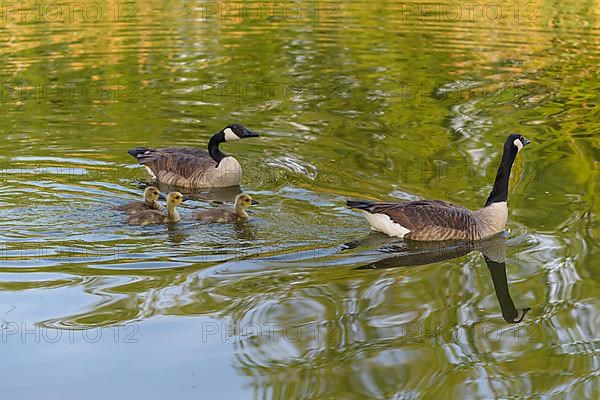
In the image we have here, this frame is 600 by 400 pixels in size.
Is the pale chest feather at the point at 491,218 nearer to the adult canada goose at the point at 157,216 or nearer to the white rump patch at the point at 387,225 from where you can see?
the white rump patch at the point at 387,225

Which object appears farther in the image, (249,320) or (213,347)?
(249,320)

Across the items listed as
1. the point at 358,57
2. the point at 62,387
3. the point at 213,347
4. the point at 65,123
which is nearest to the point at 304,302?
the point at 213,347

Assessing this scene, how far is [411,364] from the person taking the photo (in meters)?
8.02

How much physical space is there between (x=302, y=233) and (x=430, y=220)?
1405 millimetres

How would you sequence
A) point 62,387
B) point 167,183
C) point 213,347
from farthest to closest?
1. point 167,183
2. point 213,347
3. point 62,387

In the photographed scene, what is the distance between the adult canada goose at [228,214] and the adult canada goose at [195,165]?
85.1 inches

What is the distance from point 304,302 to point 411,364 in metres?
1.59

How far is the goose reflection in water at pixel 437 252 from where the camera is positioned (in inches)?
408

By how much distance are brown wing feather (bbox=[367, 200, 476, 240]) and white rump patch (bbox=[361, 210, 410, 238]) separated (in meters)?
0.04

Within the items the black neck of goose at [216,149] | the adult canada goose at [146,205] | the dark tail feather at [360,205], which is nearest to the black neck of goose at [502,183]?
the dark tail feather at [360,205]

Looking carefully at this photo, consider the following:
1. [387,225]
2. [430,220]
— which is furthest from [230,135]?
[430,220]

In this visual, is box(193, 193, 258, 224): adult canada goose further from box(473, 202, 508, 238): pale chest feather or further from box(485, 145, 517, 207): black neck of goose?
box(485, 145, 517, 207): black neck of goose

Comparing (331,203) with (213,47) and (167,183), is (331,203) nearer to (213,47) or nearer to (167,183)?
(167,183)

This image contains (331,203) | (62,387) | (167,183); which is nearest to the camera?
(62,387)
